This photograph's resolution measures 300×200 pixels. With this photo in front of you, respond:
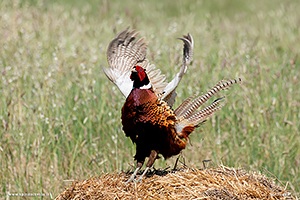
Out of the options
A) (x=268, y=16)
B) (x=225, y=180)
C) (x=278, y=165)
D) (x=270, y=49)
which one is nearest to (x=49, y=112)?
(x=225, y=180)

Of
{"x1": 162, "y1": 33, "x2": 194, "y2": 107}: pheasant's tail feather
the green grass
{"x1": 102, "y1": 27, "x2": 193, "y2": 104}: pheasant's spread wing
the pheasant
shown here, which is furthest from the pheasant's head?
the green grass

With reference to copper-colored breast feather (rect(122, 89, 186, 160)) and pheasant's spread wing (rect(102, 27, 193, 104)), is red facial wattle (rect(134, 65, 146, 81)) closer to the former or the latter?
copper-colored breast feather (rect(122, 89, 186, 160))

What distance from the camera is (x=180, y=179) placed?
2838 millimetres

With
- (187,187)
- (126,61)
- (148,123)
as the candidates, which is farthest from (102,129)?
(187,187)

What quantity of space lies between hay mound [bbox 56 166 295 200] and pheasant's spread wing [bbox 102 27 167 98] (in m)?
1.27

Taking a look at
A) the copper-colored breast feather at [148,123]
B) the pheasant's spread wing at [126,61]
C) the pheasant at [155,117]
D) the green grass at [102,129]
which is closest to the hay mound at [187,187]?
the pheasant at [155,117]

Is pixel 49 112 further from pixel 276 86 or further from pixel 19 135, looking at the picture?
pixel 276 86

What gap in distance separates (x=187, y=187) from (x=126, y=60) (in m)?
1.89

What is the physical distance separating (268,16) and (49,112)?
26.6ft

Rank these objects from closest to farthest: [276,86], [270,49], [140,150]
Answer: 1. [140,150]
2. [276,86]
3. [270,49]

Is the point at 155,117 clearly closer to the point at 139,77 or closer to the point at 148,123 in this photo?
the point at 148,123

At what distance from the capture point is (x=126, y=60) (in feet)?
13.2

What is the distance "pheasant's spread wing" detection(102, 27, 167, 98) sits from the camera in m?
3.86

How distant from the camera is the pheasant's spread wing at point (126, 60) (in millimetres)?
3859
